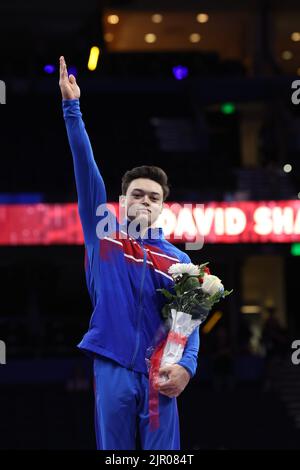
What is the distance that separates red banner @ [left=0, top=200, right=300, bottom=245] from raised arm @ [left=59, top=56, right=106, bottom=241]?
1573cm

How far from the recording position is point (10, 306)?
2353 cm

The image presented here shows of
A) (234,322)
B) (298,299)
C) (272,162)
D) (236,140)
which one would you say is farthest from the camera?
(236,140)

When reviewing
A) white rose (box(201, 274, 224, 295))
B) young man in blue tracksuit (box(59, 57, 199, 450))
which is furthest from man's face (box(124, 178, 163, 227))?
white rose (box(201, 274, 224, 295))

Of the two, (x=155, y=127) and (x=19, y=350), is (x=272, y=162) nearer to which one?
(x=155, y=127)

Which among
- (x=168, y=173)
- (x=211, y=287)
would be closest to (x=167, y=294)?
(x=211, y=287)

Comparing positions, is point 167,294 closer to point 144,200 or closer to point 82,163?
point 144,200

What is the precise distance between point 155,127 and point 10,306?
6349 millimetres

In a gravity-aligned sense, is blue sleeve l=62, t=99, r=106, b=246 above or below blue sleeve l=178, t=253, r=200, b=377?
above

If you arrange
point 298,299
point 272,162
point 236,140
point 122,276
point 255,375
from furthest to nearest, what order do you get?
1. point 236,140
2. point 298,299
3. point 272,162
4. point 255,375
5. point 122,276

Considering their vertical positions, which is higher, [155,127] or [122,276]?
[155,127]

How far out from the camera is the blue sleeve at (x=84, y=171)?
14.7 feet

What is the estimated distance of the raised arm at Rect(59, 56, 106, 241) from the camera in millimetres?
4488

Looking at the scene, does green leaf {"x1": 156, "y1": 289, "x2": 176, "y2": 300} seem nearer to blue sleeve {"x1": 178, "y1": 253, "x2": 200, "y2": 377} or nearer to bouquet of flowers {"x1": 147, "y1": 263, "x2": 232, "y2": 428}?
bouquet of flowers {"x1": 147, "y1": 263, "x2": 232, "y2": 428}
